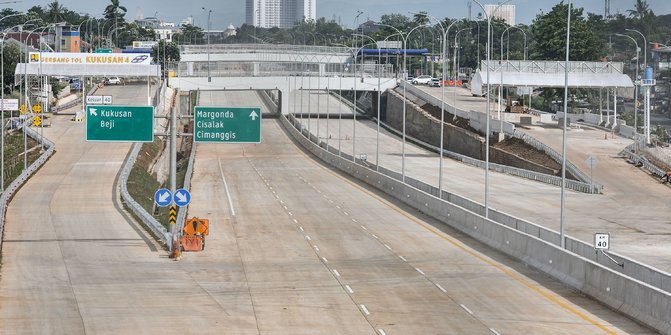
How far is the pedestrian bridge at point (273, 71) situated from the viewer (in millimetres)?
147375

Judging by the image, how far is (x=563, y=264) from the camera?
37062 millimetres

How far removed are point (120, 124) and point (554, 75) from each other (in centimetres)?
7465

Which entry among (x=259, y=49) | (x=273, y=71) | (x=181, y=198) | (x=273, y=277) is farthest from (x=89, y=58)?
(x=273, y=277)

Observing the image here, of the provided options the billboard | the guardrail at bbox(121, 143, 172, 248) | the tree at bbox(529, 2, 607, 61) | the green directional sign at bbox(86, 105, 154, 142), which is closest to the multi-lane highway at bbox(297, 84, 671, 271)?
the guardrail at bbox(121, 143, 172, 248)

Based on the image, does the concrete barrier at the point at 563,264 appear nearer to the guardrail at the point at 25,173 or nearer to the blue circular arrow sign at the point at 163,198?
the blue circular arrow sign at the point at 163,198

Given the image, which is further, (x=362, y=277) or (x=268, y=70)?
(x=268, y=70)

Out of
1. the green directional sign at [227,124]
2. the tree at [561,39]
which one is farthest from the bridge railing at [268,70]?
the green directional sign at [227,124]

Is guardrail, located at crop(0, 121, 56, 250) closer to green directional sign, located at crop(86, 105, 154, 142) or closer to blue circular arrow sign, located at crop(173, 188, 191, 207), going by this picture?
green directional sign, located at crop(86, 105, 154, 142)

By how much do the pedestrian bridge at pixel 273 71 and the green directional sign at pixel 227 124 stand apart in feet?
239

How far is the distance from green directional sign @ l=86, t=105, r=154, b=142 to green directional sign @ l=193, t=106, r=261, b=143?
89.0 inches

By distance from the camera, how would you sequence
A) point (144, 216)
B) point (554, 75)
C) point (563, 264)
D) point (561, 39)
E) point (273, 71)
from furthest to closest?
point (561, 39) < point (273, 71) < point (554, 75) < point (144, 216) < point (563, 264)

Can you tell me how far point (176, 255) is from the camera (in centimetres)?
4256

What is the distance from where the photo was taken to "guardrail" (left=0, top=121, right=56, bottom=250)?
5524 centimetres

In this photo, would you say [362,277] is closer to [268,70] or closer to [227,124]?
[227,124]
